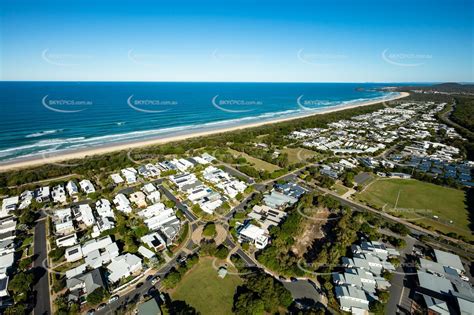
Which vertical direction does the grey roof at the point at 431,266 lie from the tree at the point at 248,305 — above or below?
below

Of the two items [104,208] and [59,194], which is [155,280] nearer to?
[104,208]

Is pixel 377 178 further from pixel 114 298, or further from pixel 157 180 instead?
pixel 114 298

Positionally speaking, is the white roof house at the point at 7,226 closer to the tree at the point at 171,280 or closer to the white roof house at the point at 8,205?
the white roof house at the point at 8,205

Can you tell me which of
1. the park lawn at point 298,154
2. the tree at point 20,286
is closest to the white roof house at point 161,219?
the tree at point 20,286

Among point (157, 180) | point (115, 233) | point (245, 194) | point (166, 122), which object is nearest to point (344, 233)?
point (245, 194)

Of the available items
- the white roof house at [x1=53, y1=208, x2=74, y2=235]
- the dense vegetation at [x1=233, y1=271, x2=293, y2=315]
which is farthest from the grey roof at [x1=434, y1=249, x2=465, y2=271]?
the white roof house at [x1=53, y1=208, x2=74, y2=235]

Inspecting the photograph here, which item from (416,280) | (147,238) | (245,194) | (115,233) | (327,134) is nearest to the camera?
(416,280)
